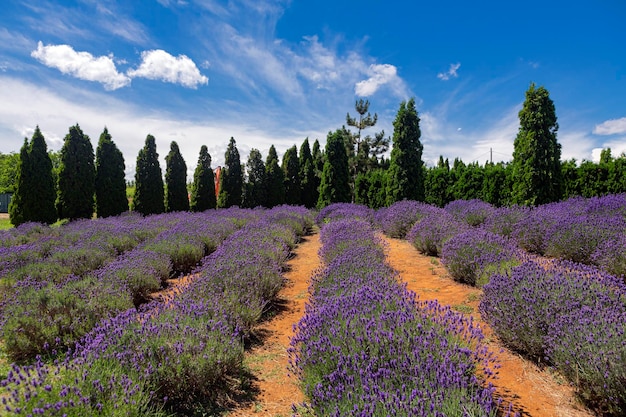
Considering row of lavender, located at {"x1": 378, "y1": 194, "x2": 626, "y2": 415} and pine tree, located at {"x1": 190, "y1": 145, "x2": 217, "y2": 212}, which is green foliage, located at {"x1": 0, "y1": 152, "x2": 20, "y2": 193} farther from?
row of lavender, located at {"x1": 378, "y1": 194, "x2": 626, "y2": 415}

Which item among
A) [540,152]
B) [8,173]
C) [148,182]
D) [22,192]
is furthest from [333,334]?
[8,173]

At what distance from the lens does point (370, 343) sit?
8.83ft

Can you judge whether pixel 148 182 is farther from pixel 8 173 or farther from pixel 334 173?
pixel 8 173

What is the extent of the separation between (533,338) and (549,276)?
100cm

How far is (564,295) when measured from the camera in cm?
341

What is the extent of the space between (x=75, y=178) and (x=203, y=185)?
757 cm

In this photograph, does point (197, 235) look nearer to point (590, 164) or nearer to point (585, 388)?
point (585, 388)

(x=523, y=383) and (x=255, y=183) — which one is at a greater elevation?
(x=255, y=183)

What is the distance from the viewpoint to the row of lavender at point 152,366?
2105 mm

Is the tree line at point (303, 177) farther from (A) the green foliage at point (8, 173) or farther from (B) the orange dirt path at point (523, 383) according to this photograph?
(A) the green foliage at point (8, 173)

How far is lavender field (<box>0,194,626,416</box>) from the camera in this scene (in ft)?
7.25

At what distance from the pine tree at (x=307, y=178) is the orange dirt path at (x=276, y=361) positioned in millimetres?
20719

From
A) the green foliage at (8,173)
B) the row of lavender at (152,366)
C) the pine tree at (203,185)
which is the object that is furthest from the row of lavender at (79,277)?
the green foliage at (8,173)

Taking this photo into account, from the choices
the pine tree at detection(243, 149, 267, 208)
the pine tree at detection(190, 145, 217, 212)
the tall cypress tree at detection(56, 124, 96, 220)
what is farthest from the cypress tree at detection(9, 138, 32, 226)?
the pine tree at detection(243, 149, 267, 208)
